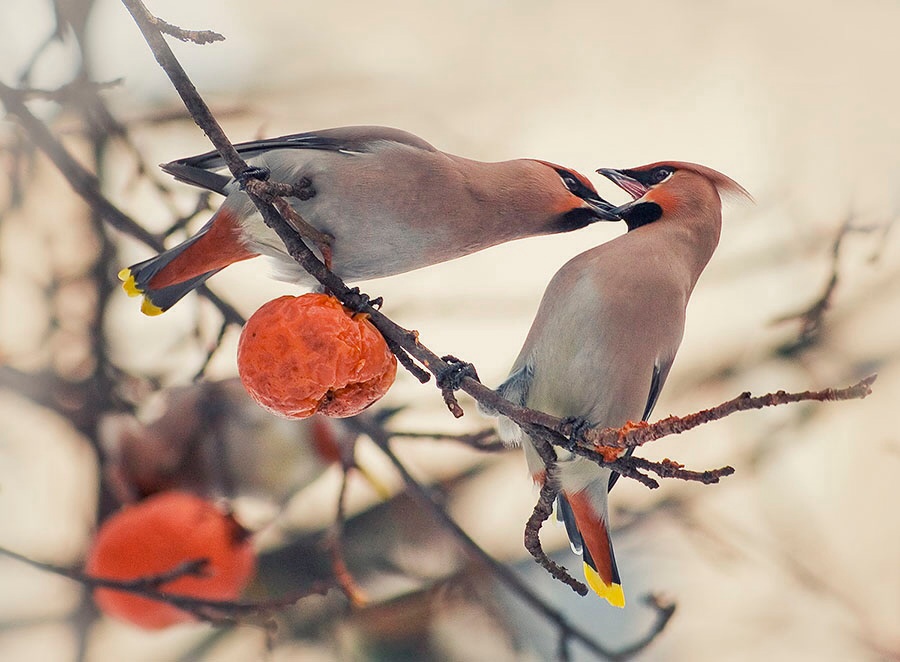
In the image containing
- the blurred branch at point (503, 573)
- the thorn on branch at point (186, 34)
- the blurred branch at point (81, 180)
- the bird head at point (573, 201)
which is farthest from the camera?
the blurred branch at point (503, 573)

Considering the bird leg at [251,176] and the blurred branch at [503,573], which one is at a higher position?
the bird leg at [251,176]

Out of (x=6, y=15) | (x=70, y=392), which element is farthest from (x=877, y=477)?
(x=6, y=15)

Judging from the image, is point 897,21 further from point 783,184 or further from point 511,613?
point 511,613

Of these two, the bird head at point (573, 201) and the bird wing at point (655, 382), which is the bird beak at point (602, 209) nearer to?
the bird head at point (573, 201)

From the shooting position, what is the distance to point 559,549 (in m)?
1.65

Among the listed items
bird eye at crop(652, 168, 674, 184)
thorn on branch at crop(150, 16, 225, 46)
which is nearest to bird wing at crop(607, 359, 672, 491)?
bird eye at crop(652, 168, 674, 184)

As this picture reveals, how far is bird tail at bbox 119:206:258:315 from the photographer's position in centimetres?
105

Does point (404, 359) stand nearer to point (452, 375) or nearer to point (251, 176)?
point (452, 375)

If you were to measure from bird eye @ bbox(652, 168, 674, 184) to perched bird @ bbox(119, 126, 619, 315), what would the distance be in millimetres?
83

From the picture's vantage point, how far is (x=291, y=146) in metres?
1.07

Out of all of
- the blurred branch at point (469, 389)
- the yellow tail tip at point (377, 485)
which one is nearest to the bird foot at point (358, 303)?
the blurred branch at point (469, 389)

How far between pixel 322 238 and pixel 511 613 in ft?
3.43

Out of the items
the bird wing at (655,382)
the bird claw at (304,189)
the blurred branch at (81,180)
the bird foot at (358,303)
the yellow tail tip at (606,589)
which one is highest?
the bird claw at (304,189)

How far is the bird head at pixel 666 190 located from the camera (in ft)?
3.64
